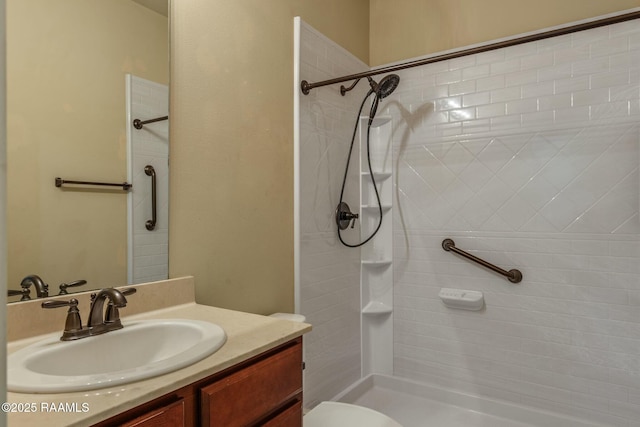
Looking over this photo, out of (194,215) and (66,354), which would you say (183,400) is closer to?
(66,354)

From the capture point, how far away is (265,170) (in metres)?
1.79

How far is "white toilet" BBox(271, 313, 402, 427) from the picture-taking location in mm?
1551

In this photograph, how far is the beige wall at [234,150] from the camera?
1.41 metres

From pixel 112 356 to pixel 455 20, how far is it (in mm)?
2491

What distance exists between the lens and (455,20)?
2387 millimetres

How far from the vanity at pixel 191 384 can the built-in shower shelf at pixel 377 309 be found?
142cm

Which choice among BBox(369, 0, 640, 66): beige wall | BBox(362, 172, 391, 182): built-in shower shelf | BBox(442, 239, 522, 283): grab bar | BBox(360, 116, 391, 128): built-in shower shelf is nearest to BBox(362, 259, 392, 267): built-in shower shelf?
BBox(442, 239, 522, 283): grab bar

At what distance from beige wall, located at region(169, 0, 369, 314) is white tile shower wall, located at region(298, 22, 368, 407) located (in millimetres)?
120

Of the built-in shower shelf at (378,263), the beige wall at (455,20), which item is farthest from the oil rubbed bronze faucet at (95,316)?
the beige wall at (455,20)

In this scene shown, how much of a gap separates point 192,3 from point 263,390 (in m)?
1.34

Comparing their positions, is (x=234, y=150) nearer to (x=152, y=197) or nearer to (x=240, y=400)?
(x=152, y=197)

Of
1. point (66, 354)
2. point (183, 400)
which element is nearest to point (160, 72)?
point (66, 354)

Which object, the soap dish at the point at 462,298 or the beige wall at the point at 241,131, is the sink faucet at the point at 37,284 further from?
the soap dish at the point at 462,298

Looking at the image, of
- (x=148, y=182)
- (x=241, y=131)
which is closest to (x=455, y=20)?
(x=241, y=131)
